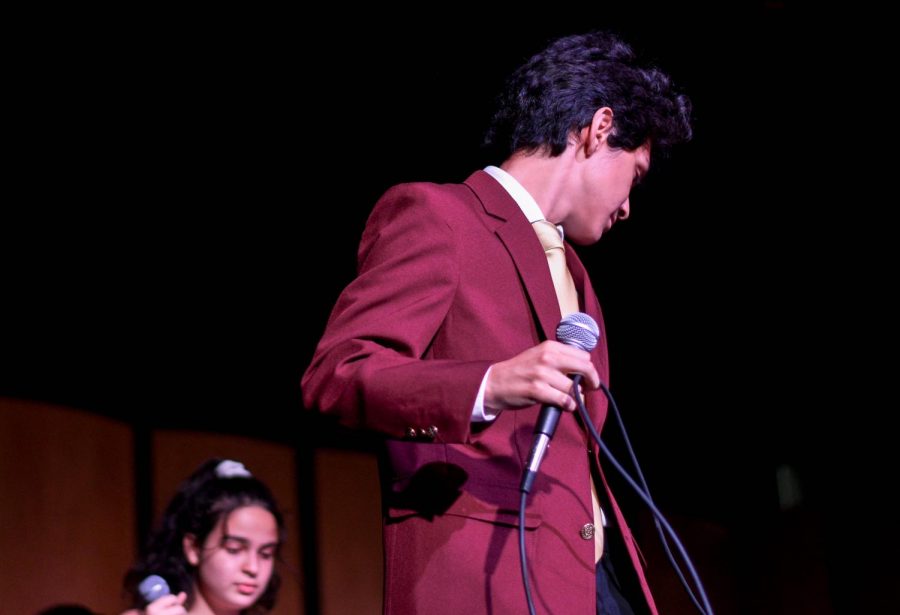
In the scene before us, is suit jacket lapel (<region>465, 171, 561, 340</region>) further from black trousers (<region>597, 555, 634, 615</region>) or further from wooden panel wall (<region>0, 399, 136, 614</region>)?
wooden panel wall (<region>0, 399, 136, 614</region>)

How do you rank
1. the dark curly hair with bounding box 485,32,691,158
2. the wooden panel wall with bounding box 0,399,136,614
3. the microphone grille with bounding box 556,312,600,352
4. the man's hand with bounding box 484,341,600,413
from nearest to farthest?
the man's hand with bounding box 484,341,600,413 → the microphone grille with bounding box 556,312,600,352 → the dark curly hair with bounding box 485,32,691,158 → the wooden panel wall with bounding box 0,399,136,614

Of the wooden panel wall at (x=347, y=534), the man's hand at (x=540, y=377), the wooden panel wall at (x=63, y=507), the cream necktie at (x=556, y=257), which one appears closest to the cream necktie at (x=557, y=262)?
the cream necktie at (x=556, y=257)

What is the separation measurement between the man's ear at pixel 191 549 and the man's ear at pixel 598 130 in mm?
1540

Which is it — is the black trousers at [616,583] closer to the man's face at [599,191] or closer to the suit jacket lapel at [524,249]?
the suit jacket lapel at [524,249]

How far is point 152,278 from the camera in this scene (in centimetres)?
292

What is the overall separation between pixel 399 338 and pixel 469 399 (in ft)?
0.51

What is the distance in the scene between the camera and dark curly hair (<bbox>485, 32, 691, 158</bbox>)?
5.47ft

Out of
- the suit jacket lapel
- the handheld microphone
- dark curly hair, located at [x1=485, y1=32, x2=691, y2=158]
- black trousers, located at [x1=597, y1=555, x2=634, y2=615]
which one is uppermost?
dark curly hair, located at [x1=485, y1=32, x2=691, y2=158]

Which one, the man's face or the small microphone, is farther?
the small microphone

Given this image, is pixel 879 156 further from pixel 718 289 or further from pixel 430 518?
pixel 430 518

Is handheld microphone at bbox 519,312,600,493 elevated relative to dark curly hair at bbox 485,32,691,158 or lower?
lower

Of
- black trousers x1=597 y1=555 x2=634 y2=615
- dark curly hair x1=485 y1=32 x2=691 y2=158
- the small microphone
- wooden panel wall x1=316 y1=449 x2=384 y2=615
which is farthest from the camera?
wooden panel wall x1=316 y1=449 x2=384 y2=615

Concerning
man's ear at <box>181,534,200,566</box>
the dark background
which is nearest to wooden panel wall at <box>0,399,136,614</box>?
the dark background

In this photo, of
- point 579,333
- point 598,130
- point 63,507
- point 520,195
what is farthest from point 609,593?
point 63,507
